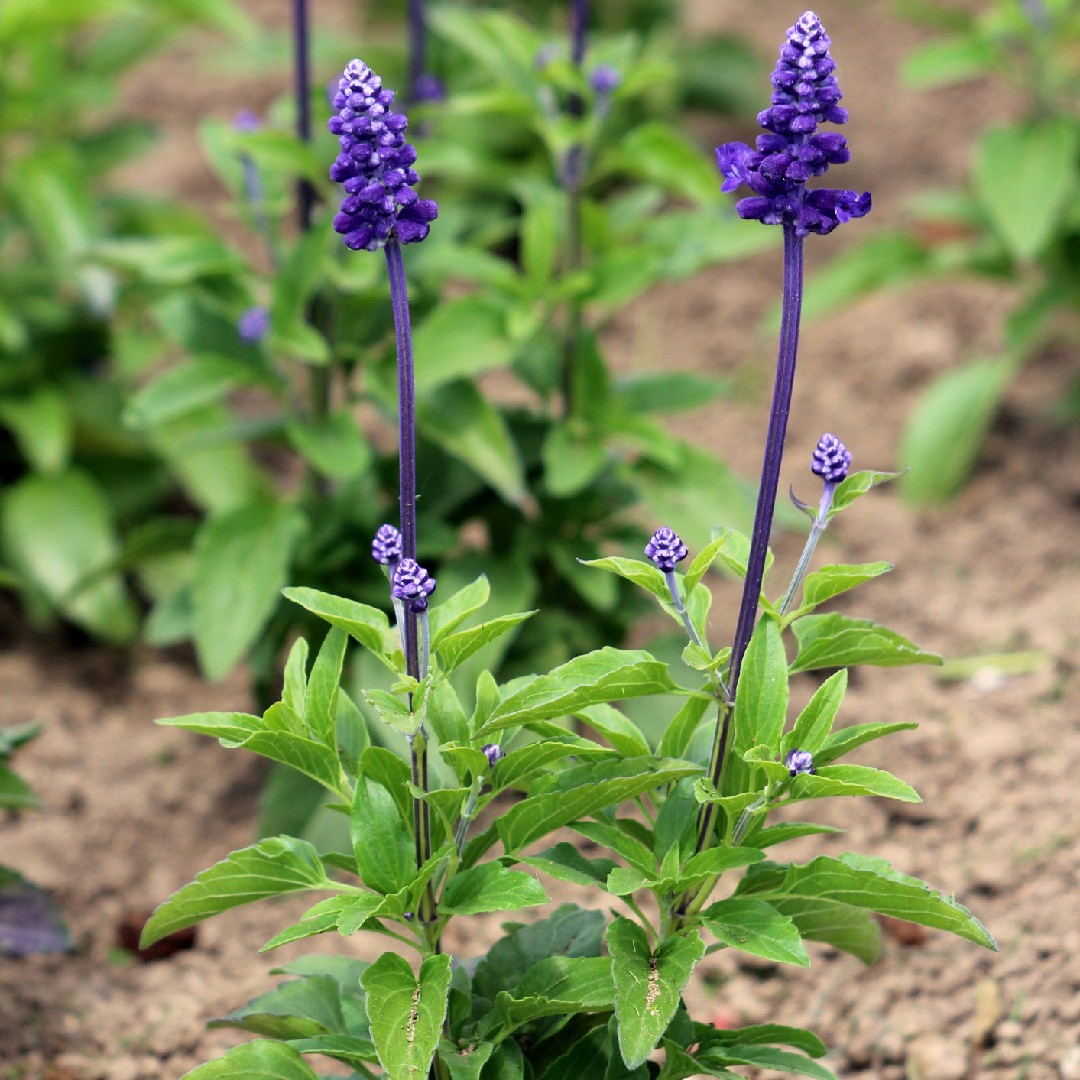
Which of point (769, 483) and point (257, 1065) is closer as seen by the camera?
point (769, 483)

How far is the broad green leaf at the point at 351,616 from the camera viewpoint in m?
1.76

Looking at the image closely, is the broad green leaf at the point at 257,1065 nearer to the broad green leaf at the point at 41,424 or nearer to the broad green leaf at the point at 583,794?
the broad green leaf at the point at 583,794

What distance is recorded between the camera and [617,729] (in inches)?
75.7

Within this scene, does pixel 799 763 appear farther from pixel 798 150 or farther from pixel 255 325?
pixel 255 325

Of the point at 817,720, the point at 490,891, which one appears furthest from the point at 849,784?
the point at 490,891

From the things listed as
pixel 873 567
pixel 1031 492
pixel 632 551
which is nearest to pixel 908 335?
pixel 1031 492

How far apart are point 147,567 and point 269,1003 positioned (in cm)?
241

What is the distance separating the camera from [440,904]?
1854mm

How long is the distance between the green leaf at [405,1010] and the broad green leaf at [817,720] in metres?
0.51

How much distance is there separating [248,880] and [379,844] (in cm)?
18

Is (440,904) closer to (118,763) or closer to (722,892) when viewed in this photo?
(722,892)

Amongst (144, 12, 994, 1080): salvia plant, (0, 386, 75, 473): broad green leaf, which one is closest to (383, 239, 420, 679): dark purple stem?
(144, 12, 994, 1080): salvia plant

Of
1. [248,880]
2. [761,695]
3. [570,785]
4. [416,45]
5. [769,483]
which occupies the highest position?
[416,45]

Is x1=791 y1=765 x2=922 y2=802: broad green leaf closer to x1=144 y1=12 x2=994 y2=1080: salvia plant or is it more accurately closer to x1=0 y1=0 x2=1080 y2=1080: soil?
x1=144 y1=12 x2=994 y2=1080: salvia plant
